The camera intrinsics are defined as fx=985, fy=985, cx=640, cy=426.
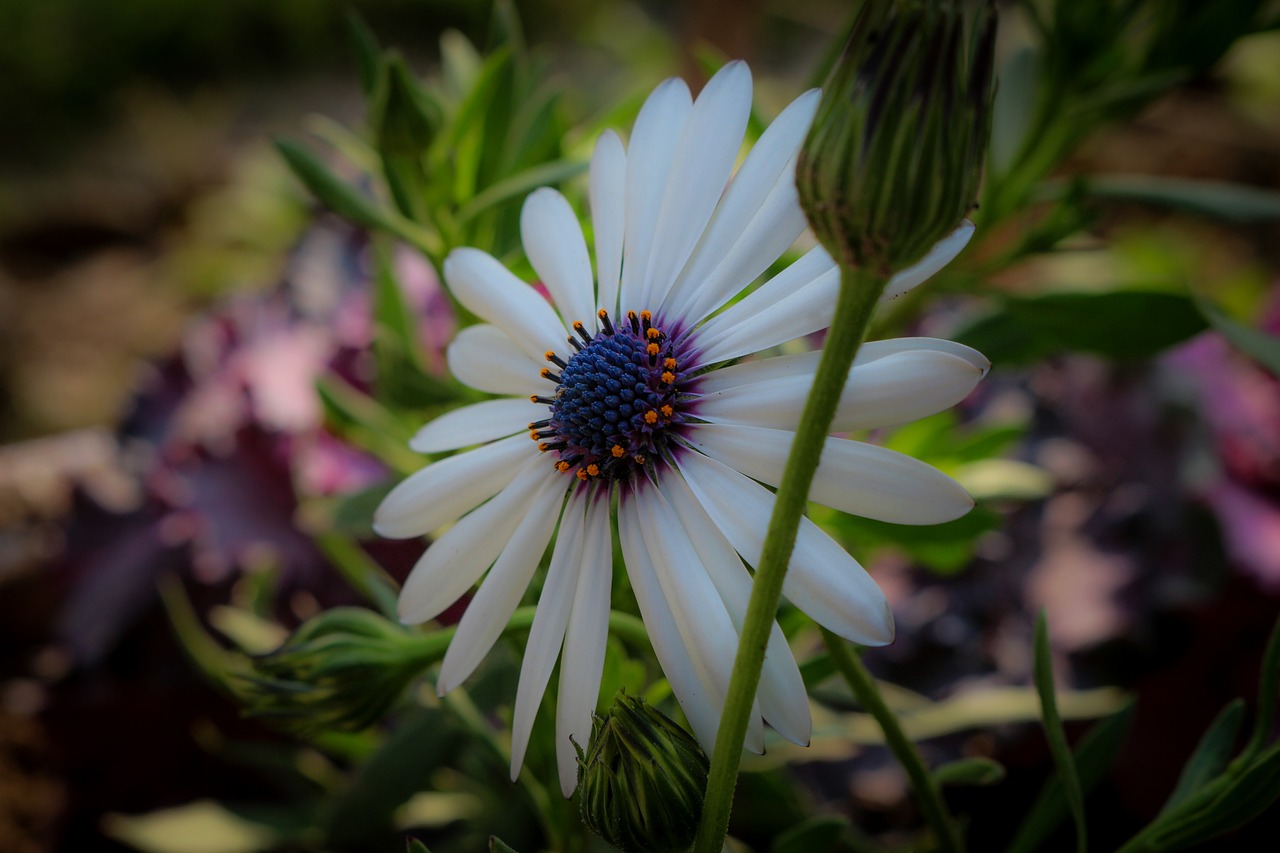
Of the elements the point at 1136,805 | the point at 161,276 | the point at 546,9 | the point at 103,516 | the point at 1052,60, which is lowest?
the point at 1136,805

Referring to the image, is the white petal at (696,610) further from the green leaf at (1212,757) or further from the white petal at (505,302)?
the green leaf at (1212,757)

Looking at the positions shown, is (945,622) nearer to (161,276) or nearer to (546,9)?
(161,276)

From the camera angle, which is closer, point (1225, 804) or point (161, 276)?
point (1225, 804)

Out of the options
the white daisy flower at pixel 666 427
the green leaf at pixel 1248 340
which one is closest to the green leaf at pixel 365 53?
the white daisy flower at pixel 666 427

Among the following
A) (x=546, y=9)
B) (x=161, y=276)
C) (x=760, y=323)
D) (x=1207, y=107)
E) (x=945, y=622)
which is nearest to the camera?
(x=760, y=323)

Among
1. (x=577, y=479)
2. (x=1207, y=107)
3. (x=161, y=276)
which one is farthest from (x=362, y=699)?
(x=1207, y=107)

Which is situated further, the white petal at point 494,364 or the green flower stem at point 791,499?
the white petal at point 494,364
